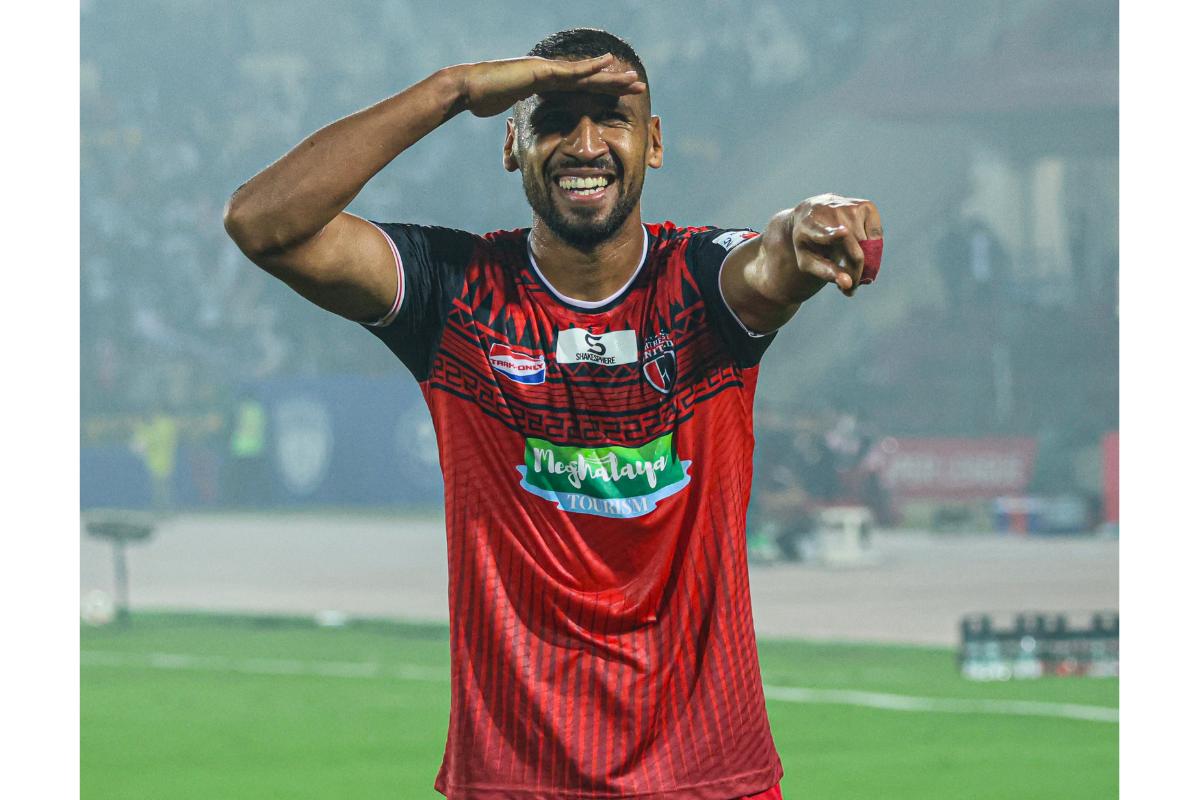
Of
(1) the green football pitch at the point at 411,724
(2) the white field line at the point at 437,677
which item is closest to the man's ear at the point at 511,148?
(1) the green football pitch at the point at 411,724

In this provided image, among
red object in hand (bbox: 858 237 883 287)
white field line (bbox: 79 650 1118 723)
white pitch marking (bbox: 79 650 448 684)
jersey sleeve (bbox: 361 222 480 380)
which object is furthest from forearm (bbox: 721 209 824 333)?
white pitch marking (bbox: 79 650 448 684)

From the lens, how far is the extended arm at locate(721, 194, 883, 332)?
2209mm

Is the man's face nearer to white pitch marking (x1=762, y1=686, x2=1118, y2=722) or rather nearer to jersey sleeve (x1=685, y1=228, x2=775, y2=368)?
jersey sleeve (x1=685, y1=228, x2=775, y2=368)

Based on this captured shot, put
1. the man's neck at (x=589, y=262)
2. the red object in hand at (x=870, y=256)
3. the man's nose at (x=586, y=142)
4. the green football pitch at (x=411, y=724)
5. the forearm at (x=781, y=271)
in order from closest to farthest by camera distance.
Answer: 1. the red object in hand at (x=870, y=256)
2. the forearm at (x=781, y=271)
3. the man's nose at (x=586, y=142)
4. the man's neck at (x=589, y=262)
5. the green football pitch at (x=411, y=724)

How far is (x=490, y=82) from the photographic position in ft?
7.81

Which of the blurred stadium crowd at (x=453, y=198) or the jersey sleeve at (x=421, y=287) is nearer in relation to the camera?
the jersey sleeve at (x=421, y=287)

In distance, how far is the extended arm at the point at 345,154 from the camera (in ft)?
7.79

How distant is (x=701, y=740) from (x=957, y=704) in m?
6.22

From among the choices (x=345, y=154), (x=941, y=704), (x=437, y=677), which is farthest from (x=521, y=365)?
(x=437, y=677)

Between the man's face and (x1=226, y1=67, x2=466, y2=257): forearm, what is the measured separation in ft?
0.59

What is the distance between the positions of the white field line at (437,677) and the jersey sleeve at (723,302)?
16.5 feet

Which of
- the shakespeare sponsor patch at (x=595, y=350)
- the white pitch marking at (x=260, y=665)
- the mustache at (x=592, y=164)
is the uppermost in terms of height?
the mustache at (x=592, y=164)

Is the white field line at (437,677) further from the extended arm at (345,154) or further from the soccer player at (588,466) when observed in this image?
the extended arm at (345,154)

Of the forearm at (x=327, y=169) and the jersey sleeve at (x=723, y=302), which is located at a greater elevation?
the forearm at (x=327, y=169)
